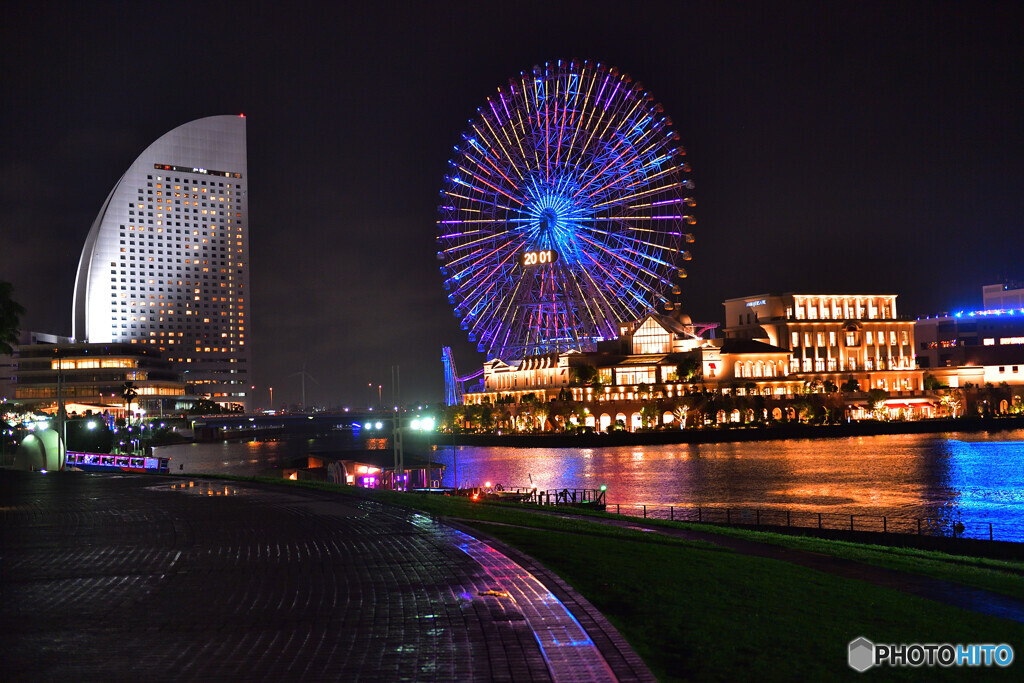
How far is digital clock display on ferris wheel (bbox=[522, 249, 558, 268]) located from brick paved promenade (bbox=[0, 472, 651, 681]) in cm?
7134

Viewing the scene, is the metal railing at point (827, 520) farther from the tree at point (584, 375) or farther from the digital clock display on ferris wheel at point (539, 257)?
the tree at point (584, 375)

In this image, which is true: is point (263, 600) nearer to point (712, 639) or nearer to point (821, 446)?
point (712, 639)

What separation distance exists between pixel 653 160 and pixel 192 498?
69021 millimetres

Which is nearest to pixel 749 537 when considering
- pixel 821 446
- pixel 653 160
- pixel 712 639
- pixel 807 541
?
pixel 807 541

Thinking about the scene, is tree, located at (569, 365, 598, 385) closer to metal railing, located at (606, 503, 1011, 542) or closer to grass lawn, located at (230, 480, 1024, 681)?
metal railing, located at (606, 503, 1011, 542)

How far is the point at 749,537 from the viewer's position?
2605 cm

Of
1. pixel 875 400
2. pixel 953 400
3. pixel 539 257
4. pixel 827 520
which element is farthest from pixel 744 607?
pixel 953 400

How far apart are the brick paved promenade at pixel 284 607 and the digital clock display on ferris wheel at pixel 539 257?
234ft

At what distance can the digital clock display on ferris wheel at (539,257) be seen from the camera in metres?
95.4

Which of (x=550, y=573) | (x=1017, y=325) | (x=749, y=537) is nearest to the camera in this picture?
(x=550, y=573)

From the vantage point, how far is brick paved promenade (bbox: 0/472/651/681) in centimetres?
1157

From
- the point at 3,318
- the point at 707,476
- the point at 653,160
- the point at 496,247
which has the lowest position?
the point at 707,476

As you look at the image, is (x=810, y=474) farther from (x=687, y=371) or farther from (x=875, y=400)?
(x=875, y=400)

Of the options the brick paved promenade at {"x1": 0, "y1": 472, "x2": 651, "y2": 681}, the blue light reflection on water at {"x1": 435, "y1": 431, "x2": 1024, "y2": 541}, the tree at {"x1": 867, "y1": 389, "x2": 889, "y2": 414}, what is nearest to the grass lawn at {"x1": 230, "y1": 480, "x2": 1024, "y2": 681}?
the brick paved promenade at {"x1": 0, "y1": 472, "x2": 651, "y2": 681}
